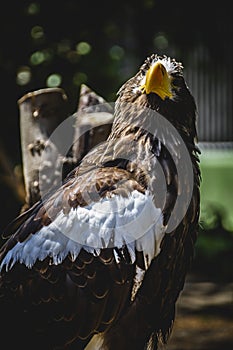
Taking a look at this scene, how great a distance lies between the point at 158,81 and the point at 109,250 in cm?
76

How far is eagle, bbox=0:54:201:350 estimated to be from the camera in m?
3.38

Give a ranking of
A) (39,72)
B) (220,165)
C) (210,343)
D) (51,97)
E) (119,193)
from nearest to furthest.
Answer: (119,193)
(51,97)
(39,72)
(210,343)
(220,165)

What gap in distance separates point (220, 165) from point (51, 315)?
8631mm

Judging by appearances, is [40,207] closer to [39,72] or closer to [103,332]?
[103,332]

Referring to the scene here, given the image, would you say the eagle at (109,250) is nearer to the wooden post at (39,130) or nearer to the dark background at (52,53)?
the wooden post at (39,130)

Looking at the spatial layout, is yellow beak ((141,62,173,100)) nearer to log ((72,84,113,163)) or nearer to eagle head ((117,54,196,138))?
eagle head ((117,54,196,138))

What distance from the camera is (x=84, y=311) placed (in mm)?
3441

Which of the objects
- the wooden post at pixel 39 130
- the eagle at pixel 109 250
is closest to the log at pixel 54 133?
the wooden post at pixel 39 130

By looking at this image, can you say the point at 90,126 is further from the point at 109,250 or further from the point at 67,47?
the point at 67,47

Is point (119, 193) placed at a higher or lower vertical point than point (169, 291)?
higher

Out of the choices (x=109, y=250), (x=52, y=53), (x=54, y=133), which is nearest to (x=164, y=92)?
(x=109, y=250)

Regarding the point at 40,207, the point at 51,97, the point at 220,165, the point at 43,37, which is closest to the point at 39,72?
the point at 43,37

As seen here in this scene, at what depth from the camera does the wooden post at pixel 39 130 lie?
4.43m

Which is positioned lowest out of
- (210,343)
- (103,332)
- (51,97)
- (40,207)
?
(210,343)
